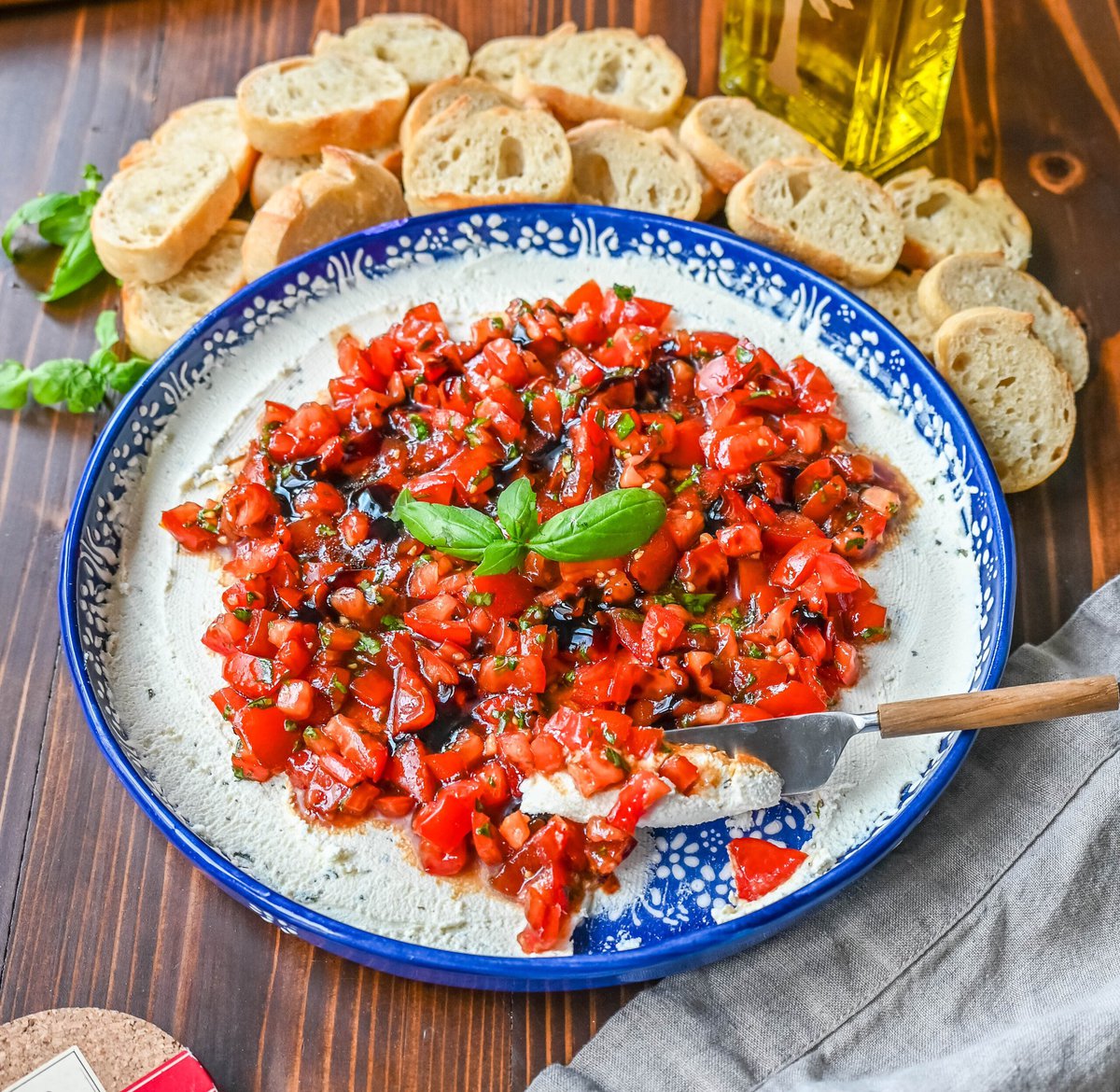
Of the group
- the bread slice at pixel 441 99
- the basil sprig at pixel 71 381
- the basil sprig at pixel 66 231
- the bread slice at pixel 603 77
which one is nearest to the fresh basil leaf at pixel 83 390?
the basil sprig at pixel 71 381

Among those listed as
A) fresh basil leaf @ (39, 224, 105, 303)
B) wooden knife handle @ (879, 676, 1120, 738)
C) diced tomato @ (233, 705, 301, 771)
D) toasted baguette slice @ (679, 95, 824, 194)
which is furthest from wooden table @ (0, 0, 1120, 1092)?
wooden knife handle @ (879, 676, 1120, 738)

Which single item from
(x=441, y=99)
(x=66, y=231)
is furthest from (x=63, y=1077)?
(x=441, y=99)

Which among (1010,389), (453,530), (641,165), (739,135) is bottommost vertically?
(453,530)

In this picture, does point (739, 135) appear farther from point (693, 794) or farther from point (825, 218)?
point (693, 794)

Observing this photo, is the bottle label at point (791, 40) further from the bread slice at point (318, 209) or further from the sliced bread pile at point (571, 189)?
the bread slice at point (318, 209)

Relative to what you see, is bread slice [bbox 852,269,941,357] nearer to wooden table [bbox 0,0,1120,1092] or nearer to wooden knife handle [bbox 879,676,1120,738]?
wooden table [bbox 0,0,1120,1092]

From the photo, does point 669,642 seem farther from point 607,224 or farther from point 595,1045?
point 607,224
